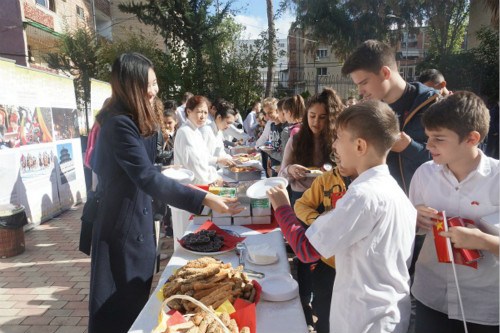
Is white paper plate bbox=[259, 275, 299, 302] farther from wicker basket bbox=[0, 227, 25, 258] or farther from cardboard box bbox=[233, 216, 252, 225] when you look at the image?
wicker basket bbox=[0, 227, 25, 258]

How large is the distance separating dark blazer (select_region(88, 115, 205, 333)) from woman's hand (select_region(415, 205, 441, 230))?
3.36 ft

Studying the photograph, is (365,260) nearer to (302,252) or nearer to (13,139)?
(302,252)

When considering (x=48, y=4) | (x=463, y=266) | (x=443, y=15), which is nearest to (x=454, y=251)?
(x=463, y=266)

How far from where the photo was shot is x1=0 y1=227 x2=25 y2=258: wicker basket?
14.8 ft

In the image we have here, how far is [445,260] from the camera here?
1.33 m

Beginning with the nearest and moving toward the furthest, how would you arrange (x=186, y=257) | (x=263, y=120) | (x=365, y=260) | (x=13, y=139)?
1. (x=365, y=260)
2. (x=186, y=257)
3. (x=13, y=139)
4. (x=263, y=120)

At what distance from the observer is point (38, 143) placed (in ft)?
18.6

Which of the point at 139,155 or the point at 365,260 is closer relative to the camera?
the point at 365,260

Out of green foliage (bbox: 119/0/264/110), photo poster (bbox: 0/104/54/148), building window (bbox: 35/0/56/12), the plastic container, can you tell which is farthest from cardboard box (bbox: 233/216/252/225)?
building window (bbox: 35/0/56/12)

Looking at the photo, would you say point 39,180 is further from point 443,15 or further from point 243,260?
point 443,15

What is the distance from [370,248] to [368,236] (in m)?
0.04

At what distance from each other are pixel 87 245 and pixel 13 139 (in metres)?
3.95

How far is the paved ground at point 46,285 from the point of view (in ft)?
10.3

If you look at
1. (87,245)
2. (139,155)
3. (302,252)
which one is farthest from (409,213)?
(87,245)
